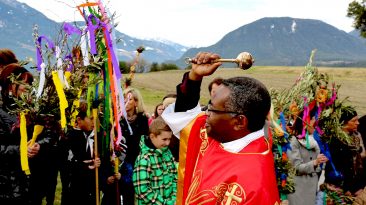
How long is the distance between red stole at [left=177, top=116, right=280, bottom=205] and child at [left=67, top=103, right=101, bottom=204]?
2896 millimetres

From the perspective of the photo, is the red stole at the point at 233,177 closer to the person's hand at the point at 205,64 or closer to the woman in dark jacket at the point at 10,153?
the person's hand at the point at 205,64

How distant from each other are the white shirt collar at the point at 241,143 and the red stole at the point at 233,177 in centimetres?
2

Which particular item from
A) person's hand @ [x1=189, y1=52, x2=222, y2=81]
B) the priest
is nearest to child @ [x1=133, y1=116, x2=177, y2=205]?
the priest

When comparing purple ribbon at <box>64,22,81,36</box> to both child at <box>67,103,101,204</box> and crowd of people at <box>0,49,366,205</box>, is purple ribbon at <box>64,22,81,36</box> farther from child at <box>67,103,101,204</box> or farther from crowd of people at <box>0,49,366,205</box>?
child at <box>67,103,101,204</box>

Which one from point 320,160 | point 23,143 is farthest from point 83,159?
point 320,160

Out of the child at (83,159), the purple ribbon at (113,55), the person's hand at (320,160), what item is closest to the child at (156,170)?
the purple ribbon at (113,55)

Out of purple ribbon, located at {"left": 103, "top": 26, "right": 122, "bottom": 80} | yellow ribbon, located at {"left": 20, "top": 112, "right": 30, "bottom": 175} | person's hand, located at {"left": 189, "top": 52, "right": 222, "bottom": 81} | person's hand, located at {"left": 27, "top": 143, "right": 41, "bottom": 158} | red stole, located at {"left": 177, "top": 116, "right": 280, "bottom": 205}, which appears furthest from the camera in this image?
purple ribbon, located at {"left": 103, "top": 26, "right": 122, "bottom": 80}

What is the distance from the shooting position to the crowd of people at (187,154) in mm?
2615

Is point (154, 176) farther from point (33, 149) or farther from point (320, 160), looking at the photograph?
point (320, 160)

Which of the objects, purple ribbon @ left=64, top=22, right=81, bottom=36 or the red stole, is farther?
purple ribbon @ left=64, top=22, right=81, bottom=36

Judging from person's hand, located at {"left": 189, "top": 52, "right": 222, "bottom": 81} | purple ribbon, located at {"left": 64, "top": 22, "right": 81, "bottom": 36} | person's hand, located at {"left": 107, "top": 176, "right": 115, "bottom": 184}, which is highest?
purple ribbon, located at {"left": 64, "top": 22, "right": 81, "bottom": 36}

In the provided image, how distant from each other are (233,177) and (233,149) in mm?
234

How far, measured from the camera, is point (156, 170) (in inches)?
182

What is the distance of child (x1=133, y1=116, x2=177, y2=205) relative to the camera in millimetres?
4512
